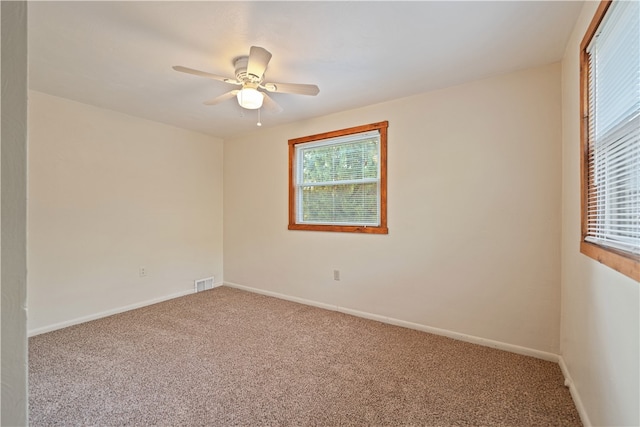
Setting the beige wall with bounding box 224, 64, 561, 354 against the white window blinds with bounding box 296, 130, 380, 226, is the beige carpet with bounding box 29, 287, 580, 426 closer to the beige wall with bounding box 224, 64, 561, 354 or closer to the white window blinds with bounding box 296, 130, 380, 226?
the beige wall with bounding box 224, 64, 561, 354

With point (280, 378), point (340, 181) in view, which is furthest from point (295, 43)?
point (280, 378)

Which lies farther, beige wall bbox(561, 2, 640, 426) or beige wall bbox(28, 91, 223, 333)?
beige wall bbox(28, 91, 223, 333)

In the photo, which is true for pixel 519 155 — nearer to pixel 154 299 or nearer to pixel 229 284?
pixel 229 284

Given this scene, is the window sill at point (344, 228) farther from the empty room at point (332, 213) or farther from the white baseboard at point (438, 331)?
the white baseboard at point (438, 331)

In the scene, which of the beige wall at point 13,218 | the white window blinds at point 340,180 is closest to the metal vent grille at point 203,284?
the white window blinds at point 340,180

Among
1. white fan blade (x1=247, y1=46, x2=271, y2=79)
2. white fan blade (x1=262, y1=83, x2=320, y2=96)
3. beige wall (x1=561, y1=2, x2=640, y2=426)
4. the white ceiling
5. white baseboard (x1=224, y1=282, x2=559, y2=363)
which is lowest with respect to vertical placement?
white baseboard (x1=224, y1=282, x2=559, y2=363)

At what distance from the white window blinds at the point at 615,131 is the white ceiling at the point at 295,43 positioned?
0.42m

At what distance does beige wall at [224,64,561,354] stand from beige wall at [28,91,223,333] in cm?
165

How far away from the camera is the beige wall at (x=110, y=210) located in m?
2.75

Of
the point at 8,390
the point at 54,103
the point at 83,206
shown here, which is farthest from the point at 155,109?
the point at 8,390

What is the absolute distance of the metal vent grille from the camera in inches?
160

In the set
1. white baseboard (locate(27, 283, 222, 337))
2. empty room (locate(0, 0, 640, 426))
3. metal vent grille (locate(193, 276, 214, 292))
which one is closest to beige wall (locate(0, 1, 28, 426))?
empty room (locate(0, 0, 640, 426))

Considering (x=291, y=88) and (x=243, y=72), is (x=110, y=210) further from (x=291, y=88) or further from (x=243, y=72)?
(x=291, y=88)

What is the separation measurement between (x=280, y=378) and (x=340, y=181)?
2104mm
